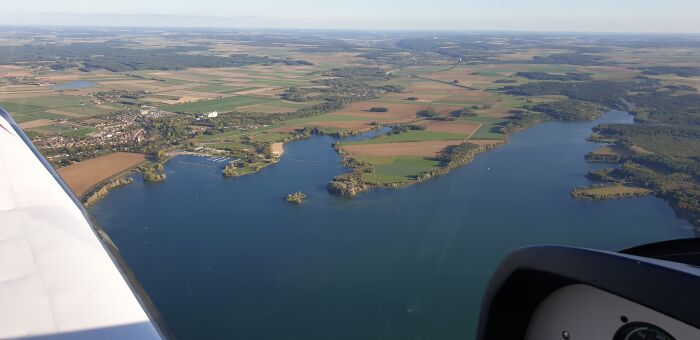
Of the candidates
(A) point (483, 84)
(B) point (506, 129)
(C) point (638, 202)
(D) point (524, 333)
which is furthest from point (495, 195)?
(A) point (483, 84)

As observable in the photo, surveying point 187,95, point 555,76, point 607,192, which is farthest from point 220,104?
point 555,76

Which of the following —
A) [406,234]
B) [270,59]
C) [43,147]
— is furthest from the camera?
[270,59]

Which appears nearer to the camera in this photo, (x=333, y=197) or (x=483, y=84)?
(x=333, y=197)

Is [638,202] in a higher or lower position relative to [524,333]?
lower

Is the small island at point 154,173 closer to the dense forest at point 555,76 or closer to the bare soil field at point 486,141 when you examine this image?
the bare soil field at point 486,141

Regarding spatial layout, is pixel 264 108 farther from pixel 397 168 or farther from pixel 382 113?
pixel 397 168

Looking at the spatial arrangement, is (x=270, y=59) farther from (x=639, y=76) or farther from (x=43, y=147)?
(x=43, y=147)

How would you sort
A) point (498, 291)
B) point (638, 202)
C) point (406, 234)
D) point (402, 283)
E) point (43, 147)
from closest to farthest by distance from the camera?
point (498, 291) → point (402, 283) → point (406, 234) → point (638, 202) → point (43, 147)
